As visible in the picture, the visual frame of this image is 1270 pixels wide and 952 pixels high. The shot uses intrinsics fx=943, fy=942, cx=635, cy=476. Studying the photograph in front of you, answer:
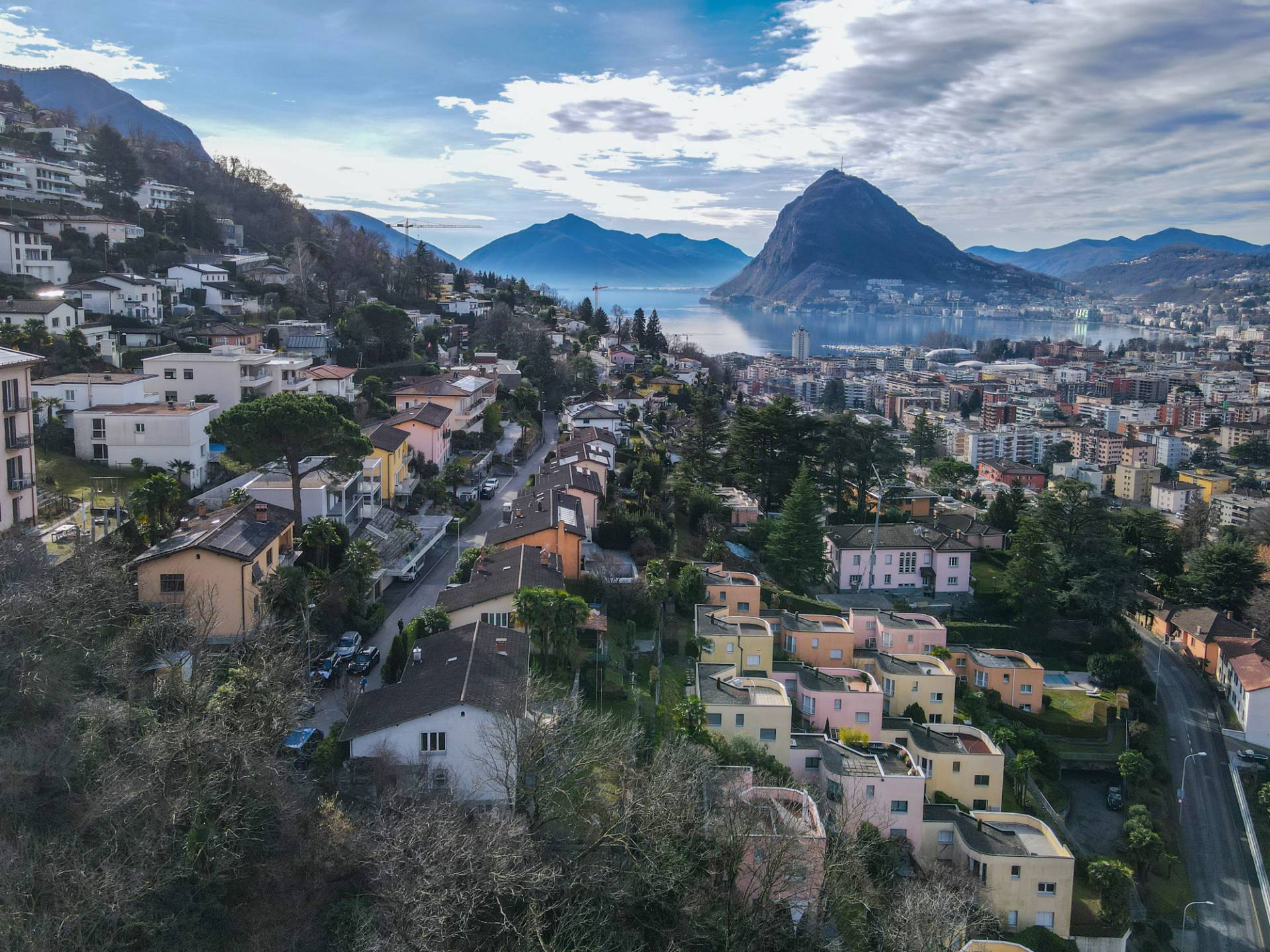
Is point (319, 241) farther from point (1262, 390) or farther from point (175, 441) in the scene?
point (1262, 390)

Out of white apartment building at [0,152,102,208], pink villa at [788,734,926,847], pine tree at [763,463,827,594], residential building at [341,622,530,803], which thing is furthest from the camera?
white apartment building at [0,152,102,208]

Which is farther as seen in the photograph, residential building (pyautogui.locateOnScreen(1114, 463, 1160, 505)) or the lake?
the lake

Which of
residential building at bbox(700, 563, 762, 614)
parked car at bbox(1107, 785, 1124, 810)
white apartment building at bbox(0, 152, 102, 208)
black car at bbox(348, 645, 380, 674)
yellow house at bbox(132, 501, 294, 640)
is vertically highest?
white apartment building at bbox(0, 152, 102, 208)

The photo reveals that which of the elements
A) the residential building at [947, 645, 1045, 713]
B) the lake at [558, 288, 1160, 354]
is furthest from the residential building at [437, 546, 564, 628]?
the lake at [558, 288, 1160, 354]

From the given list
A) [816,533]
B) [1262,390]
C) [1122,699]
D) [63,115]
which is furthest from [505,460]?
[1262,390]

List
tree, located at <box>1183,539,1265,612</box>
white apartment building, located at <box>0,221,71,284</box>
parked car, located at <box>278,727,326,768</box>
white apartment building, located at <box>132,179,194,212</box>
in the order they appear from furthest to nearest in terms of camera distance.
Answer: white apartment building, located at <box>132,179,194,212</box>, white apartment building, located at <box>0,221,71,284</box>, tree, located at <box>1183,539,1265,612</box>, parked car, located at <box>278,727,326,768</box>

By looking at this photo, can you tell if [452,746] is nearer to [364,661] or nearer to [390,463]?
[364,661]

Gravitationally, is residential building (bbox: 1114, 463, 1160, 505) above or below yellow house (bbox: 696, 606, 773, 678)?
below

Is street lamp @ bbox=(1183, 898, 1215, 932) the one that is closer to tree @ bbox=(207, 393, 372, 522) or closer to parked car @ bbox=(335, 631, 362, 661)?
parked car @ bbox=(335, 631, 362, 661)

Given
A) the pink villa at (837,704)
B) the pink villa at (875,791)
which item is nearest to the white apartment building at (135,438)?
the pink villa at (837,704)
